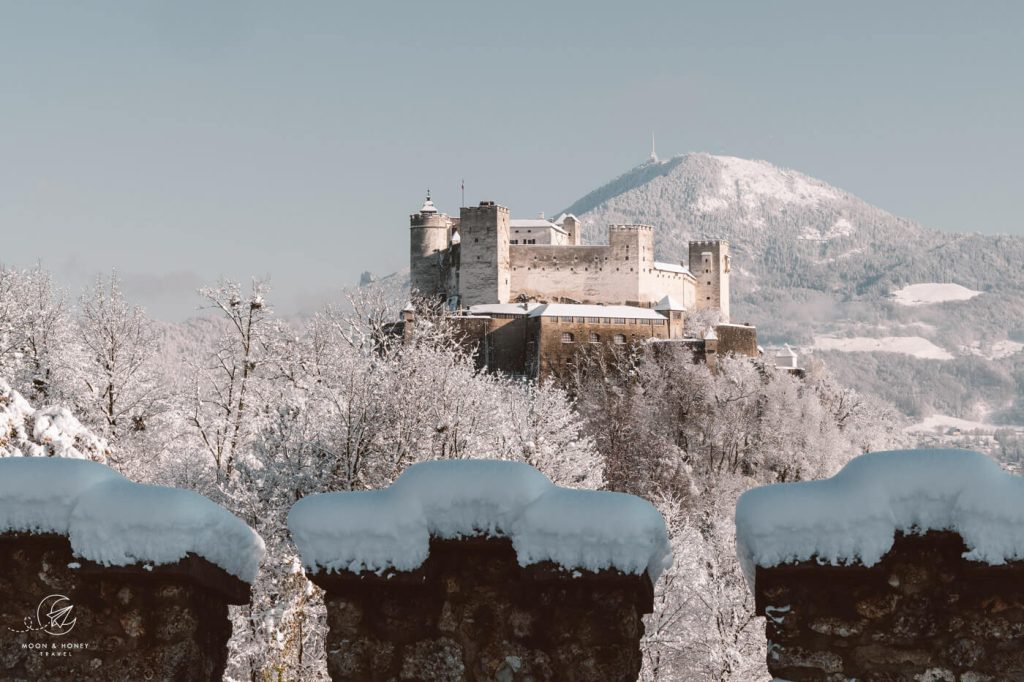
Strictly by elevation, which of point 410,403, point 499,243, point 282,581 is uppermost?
point 499,243

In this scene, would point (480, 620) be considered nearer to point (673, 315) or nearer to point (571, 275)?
point (673, 315)

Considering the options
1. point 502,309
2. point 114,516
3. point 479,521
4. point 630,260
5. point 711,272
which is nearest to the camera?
point 479,521

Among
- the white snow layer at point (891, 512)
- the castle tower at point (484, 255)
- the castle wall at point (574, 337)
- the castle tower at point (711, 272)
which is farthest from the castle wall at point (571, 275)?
the white snow layer at point (891, 512)

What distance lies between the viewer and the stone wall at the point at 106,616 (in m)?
6.16

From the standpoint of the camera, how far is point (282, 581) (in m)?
20.3

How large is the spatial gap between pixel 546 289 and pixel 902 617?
7431cm

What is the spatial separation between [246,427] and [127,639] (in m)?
23.8

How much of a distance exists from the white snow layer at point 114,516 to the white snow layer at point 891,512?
274 centimetres

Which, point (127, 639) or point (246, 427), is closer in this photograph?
→ point (127, 639)

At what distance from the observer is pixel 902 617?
5598 mm

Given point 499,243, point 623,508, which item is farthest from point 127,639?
point 499,243

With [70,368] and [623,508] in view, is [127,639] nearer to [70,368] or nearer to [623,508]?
[623,508]

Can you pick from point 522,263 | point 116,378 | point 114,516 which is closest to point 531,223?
point 522,263

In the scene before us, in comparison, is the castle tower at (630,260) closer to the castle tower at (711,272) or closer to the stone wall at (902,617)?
the castle tower at (711,272)
